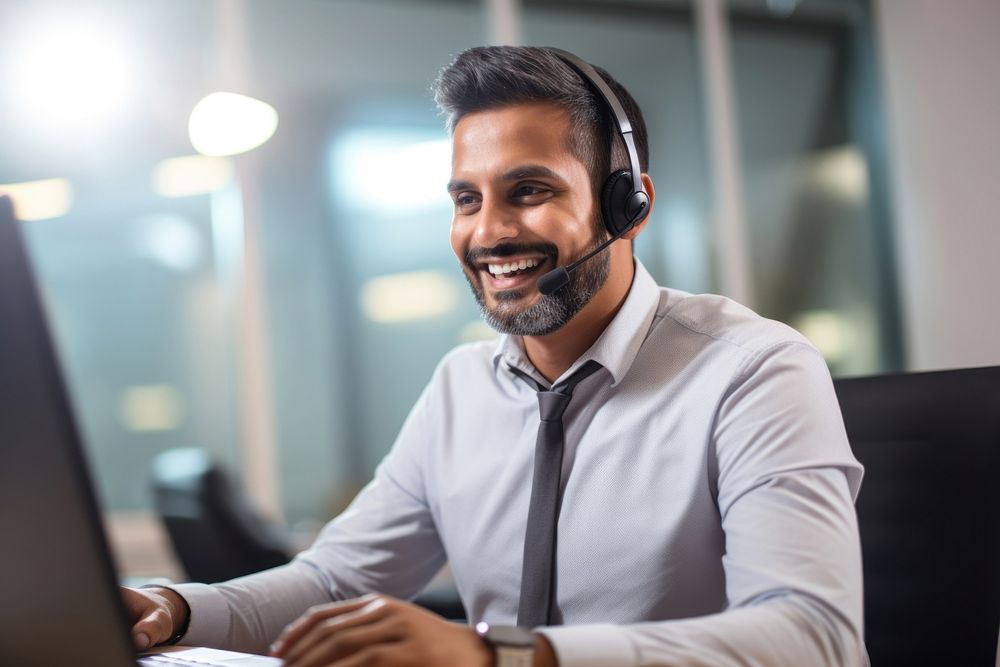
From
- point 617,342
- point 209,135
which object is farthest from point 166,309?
point 617,342

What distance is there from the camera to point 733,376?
3.82 feet

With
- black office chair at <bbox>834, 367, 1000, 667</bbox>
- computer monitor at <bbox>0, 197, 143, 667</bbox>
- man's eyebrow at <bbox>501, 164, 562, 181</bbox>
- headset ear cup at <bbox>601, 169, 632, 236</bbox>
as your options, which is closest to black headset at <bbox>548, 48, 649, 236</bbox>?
headset ear cup at <bbox>601, 169, 632, 236</bbox>

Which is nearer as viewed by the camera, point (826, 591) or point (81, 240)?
point (826, 591)

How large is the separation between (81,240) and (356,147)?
3.80ft

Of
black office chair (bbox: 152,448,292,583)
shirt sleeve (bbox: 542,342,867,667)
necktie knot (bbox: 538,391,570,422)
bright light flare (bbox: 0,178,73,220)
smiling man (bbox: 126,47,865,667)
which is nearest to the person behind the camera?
shirt sleeve (bbox: 542,342,867,667)

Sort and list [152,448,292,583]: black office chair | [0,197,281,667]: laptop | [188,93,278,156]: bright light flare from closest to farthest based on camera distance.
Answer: [0,197,281,667]: laptop, [152,448,292,583]: black office chair, [188,93,278,156]: bright light flare

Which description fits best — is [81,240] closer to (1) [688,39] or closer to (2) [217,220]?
(2) [217,220]

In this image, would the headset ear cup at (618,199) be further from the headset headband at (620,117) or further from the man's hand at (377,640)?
the man's hand at (377,640)

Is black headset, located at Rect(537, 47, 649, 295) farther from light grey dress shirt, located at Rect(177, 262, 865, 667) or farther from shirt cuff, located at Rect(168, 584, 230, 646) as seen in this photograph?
shirt cuff, located at Rect(168, 584, 230, 646)

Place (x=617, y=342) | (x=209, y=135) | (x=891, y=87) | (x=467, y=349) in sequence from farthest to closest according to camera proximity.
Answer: (x=891, y=87) → (x=209, y=135) → (x=467, y=349) → (x=617, y=342)

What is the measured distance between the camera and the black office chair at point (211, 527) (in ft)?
8.46

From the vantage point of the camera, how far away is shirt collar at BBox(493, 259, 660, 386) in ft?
4.25

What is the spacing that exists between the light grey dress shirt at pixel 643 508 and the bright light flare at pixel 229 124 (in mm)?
2262

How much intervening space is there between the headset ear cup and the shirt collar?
9 centimetres
